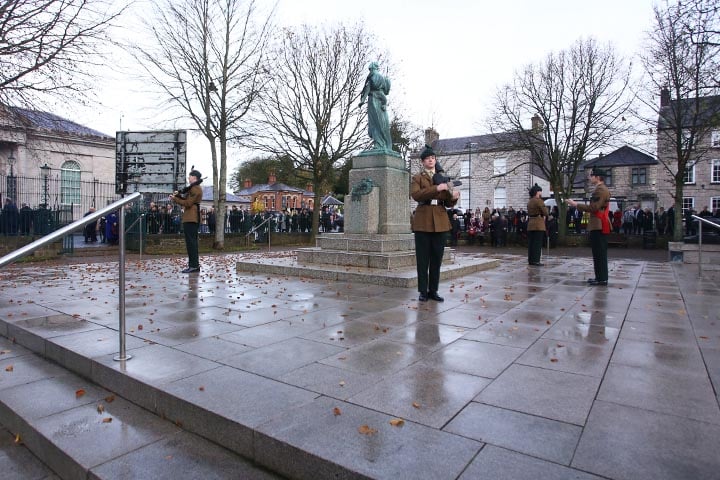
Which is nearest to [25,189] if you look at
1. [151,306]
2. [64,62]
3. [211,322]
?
[64,62]

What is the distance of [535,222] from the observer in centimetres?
1249

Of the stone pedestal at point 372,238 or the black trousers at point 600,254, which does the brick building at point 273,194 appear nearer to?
the stone pedestal at point 372,238

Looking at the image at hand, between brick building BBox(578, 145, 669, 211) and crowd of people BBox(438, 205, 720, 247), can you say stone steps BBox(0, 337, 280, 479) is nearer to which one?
crowd of people BBox(438, 205, 720, 247)

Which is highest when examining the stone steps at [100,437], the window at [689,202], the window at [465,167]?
the window at [465,167]

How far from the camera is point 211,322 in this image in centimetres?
555

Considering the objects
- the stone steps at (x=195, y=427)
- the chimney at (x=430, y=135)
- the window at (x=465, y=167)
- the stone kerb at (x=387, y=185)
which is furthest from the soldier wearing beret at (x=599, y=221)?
the window at (x=465, y=167)

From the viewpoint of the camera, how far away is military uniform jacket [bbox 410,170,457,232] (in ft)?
22.3

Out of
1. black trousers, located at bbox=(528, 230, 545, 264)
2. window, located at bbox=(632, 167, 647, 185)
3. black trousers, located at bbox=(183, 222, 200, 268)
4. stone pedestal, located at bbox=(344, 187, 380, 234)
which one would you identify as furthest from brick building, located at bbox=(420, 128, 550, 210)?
black trousers, located at bbox=(183, 222, 200, 268)

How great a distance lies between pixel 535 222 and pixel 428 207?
6.67 meters

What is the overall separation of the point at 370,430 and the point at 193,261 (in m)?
9.15

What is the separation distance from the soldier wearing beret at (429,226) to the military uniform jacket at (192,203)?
5.54 meters

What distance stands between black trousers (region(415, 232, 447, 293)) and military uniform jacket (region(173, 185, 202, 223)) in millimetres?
5634

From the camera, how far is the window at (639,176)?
50.8 meters

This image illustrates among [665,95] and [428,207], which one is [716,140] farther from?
[428,207]
